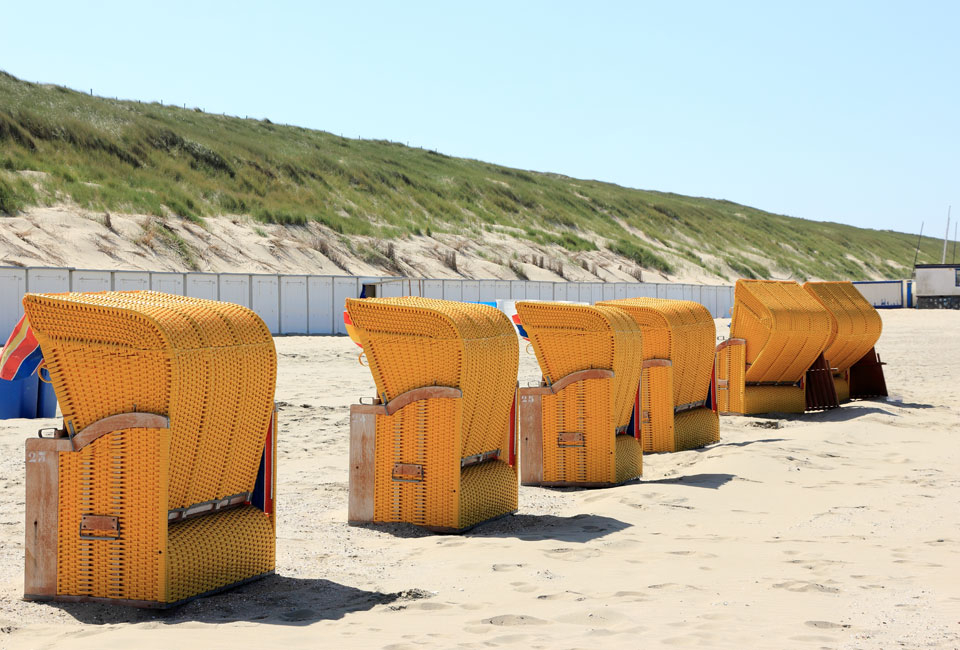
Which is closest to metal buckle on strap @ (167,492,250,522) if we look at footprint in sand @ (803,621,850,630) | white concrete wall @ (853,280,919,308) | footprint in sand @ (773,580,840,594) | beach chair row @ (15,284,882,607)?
beach chair row @ (15,284,882,607)

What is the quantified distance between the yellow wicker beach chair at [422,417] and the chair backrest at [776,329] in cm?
708

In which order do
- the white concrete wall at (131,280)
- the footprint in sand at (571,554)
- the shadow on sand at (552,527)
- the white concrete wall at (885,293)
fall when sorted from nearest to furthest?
the footprint in sand at (571,554) → the shadow on sand at (552,527) → the white concrete wall at (131,280) → the white concrete wall at (885,293)

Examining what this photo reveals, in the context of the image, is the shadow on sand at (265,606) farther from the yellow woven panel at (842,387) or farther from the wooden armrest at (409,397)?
the yellow woven panel at (842,387)

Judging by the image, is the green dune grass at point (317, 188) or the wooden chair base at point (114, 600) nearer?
the wooden chair base at point (114, 600)

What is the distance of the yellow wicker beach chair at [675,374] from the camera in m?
10.6

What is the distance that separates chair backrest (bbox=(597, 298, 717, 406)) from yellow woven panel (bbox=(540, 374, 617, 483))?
1.19 m

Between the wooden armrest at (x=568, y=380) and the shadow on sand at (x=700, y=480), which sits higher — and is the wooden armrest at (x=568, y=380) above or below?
above

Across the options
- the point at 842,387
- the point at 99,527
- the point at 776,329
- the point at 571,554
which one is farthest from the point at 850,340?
the point at 99,527

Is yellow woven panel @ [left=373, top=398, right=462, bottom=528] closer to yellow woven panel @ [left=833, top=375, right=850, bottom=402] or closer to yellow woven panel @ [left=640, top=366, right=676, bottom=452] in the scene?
yellow woven panel @ [left=640, top=366, right=676, bottom=452]

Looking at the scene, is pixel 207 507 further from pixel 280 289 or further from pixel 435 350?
pixel 280 289

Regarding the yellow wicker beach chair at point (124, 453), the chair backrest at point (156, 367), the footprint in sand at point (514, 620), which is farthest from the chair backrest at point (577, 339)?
the footprint in sand at point (514, 620)

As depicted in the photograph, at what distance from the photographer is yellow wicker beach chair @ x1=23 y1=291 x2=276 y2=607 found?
5.01 meters

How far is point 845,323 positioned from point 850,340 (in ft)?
1.20

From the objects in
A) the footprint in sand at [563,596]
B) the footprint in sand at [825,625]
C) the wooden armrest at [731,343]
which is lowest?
the footprint in sand at [563,596]
